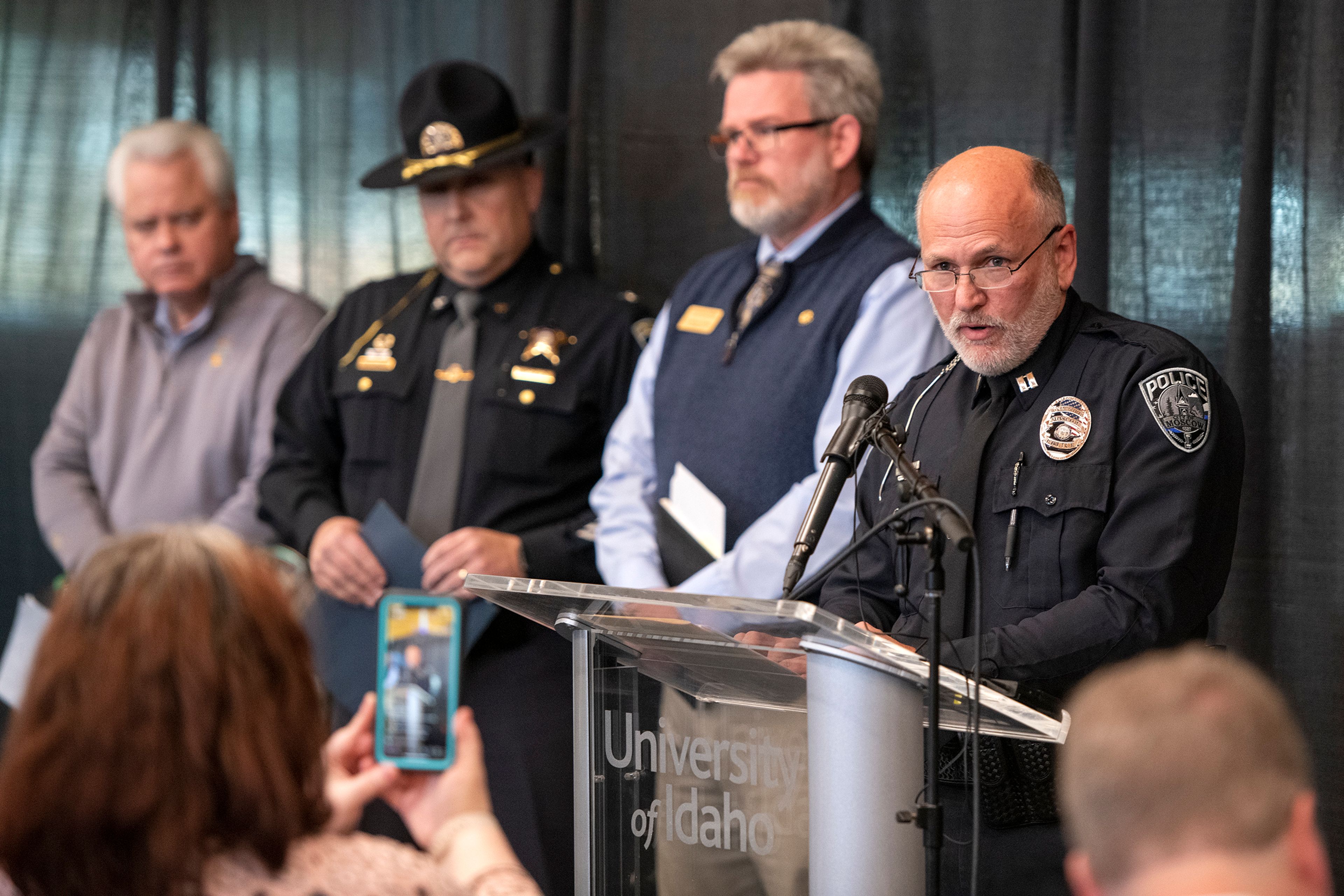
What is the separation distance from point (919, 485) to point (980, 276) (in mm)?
665

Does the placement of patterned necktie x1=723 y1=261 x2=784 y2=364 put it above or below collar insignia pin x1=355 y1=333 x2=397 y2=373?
above

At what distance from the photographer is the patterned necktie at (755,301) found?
9.98 ft

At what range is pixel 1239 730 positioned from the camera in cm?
93

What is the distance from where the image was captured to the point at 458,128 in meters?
3.45

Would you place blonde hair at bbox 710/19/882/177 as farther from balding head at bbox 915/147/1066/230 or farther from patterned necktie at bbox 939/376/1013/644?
patterned necktie at bbox 939/376/1013/644

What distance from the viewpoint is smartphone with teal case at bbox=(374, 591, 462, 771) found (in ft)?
8.12

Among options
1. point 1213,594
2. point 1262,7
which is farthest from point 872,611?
point 1262,7

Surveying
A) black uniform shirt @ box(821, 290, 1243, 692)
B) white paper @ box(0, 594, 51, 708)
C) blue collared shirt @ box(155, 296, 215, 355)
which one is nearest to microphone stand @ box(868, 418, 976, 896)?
black uniform shirt @ box(821, 290, 1243, 692)

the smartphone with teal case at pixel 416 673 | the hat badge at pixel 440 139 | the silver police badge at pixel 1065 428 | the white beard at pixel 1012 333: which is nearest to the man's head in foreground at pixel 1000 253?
the white beard at pixel 1012 333

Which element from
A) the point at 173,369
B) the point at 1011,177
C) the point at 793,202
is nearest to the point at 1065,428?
the point at 1011,177

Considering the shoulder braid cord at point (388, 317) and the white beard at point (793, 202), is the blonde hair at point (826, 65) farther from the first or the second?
the shoulder braid cord at point (388, 317)

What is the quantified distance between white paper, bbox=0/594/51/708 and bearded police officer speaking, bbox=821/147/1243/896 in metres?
2.20

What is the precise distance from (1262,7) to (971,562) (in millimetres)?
1517

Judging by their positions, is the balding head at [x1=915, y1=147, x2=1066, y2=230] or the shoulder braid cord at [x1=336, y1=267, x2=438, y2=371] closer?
the balding head at [x1=915, y1=147, x2=1066, y2=230]
